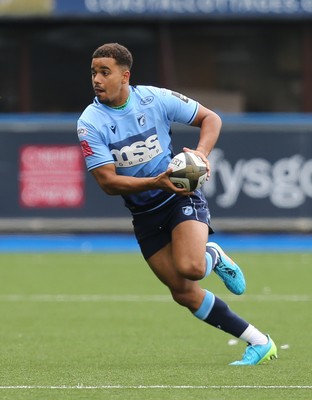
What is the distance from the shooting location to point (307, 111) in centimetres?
2294

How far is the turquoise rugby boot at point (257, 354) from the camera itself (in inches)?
361

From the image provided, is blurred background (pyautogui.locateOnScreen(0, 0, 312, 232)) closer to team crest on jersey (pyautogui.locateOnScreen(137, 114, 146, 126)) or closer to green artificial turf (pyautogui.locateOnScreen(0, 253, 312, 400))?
green artificial turf (pyautogui.locateOnScreen(0, 253, 312, 400))

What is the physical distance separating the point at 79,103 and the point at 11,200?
10.8ft

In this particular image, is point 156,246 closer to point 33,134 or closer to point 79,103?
point 33,134

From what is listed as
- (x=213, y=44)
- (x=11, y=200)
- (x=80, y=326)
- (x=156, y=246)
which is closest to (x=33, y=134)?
(x=11, y=200)

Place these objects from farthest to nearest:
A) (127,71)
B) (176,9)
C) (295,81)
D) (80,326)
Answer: (295,81)
(176,9)
(80,326)
(127,71)

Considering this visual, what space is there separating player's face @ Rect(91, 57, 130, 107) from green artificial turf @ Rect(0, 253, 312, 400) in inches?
74.8

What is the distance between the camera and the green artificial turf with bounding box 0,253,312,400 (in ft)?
26.3

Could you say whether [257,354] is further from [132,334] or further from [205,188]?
[205,188]

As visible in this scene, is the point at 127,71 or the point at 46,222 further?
the point at 46,222

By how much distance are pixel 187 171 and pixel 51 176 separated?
453 inches

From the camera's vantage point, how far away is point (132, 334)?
11.1 meters

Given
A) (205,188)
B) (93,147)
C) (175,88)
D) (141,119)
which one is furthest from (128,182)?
(175,88)

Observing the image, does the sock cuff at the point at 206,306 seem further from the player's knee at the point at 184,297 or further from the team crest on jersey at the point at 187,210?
the team crest on jersey at the point at 187,210
